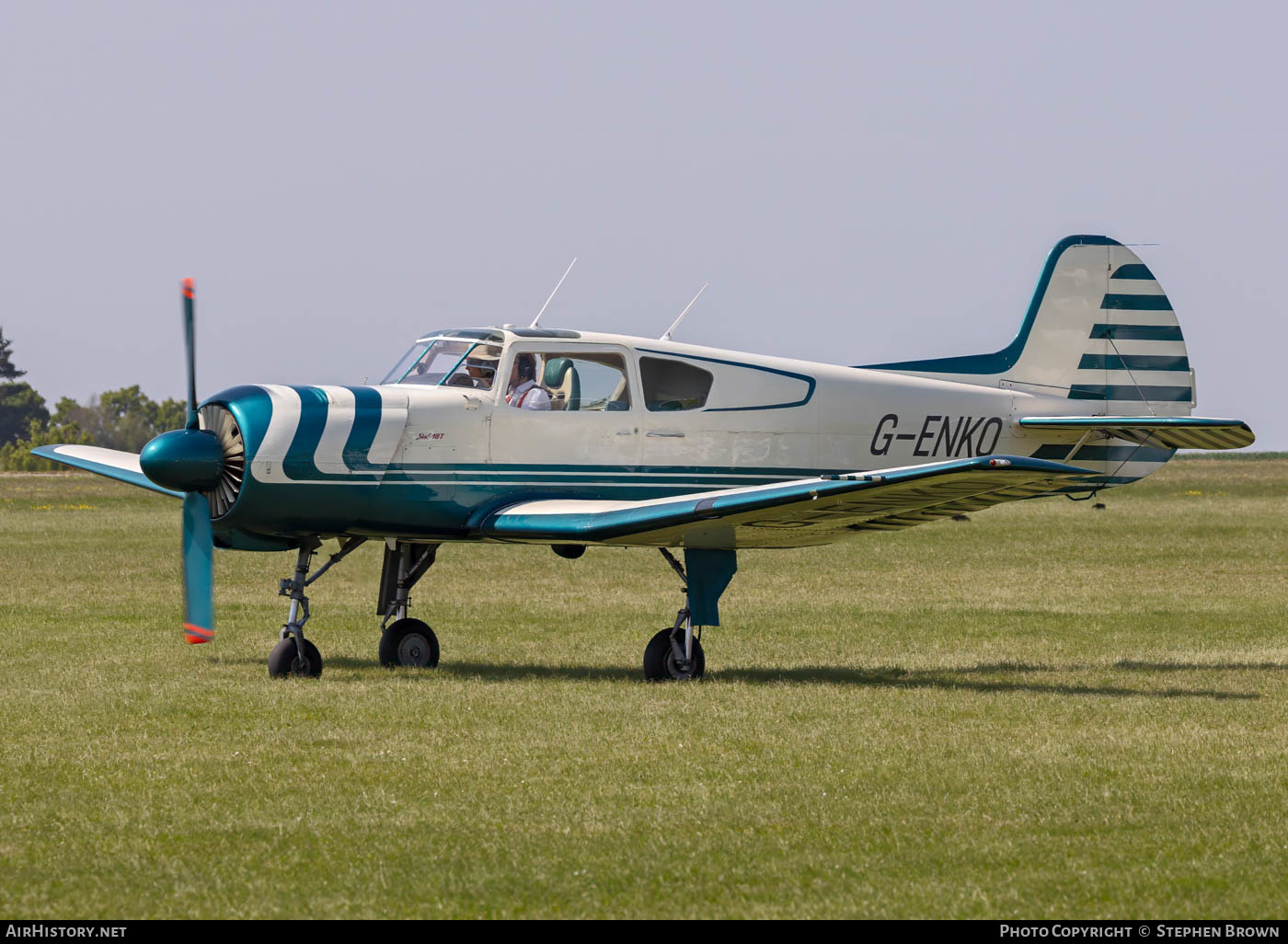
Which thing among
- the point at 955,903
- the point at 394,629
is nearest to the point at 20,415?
the point at 394,629

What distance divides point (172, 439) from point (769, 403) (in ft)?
16.2

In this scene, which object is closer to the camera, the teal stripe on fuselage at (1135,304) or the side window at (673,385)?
the side window at (673,385)

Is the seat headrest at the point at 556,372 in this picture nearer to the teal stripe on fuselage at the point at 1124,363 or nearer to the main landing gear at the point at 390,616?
the main landing gear at the point at 390,616

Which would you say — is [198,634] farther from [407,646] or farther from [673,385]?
[673,385]

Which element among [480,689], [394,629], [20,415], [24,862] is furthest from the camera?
[20,415]

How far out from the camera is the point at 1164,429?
14562 mm

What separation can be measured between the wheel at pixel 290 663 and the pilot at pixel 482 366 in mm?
2487

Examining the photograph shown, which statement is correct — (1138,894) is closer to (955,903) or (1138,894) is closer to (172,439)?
(955,903)

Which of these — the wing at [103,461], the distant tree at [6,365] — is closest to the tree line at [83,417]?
the distant tree at [6,365]

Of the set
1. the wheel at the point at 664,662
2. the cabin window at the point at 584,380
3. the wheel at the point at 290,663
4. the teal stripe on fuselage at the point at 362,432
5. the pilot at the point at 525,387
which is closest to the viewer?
the teal stripe on fuselage at the point at 362,432

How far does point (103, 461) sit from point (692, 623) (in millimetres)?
6853

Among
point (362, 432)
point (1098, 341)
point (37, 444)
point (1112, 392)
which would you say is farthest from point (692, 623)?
point (37, 444)

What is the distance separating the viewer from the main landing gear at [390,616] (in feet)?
41.0

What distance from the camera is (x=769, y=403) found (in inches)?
544
